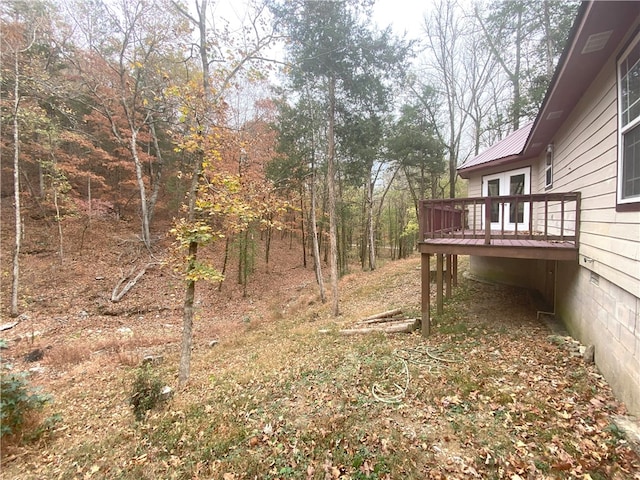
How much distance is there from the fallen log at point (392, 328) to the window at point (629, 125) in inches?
171

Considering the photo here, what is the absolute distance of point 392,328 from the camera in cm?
672

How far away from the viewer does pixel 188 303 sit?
601 cm

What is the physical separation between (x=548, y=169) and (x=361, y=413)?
7.98 metres

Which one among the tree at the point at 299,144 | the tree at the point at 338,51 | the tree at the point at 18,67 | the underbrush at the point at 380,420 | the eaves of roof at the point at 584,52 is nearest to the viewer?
the underbrush at the point at 380,420

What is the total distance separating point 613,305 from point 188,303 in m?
7.01

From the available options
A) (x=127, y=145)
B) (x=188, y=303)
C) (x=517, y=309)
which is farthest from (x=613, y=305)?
(x=127, y=145)

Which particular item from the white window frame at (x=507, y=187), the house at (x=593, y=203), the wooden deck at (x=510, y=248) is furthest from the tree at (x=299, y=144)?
the house at (x=593, y=203)

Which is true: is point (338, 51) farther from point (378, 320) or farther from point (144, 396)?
point (144, 396)

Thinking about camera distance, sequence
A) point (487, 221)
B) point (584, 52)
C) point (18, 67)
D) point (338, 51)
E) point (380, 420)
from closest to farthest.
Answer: point (380, 420), point (584, 52), point (487, 221), point (338, 51), point (18, 67)

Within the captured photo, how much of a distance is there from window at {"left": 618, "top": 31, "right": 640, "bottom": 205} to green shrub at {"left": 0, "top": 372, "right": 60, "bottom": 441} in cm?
800

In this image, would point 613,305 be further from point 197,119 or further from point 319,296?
point 319,296

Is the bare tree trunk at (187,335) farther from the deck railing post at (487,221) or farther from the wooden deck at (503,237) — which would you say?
the deck railing post at (487,221)

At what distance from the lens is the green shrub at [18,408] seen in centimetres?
377

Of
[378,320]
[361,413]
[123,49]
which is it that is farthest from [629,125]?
[123,49]
